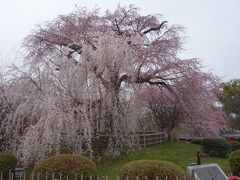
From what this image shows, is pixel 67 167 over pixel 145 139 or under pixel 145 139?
under

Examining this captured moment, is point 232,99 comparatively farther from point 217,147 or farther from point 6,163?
point 6,163

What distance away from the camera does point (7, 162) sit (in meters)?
10.1

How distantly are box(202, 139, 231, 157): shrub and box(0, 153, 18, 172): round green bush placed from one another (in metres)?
8.44

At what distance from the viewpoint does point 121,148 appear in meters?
13.3

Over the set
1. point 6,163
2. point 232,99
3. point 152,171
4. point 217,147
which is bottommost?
point 152,171

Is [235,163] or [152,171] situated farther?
[235,163]

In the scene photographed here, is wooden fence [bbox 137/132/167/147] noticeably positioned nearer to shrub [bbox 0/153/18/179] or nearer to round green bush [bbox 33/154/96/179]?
shrub [bbox 0/153/18/179]

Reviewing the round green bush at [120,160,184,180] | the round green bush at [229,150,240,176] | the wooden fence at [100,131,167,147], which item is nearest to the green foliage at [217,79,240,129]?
the wooden fence at [100,131,167,147]

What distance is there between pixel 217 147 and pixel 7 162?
8786 millimetres

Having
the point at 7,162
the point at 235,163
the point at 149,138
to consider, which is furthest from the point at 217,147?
the point at 7,162

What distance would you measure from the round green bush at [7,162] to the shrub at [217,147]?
8.44 m

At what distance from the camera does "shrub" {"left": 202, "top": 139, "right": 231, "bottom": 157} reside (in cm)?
1527

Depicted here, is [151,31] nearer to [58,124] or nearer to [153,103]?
[153,103]

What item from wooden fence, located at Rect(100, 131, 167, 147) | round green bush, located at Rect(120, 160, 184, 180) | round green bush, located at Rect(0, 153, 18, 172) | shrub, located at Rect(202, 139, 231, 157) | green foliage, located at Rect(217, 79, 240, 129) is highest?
green foliage, located at Rect(217, 79, 240, 129)
